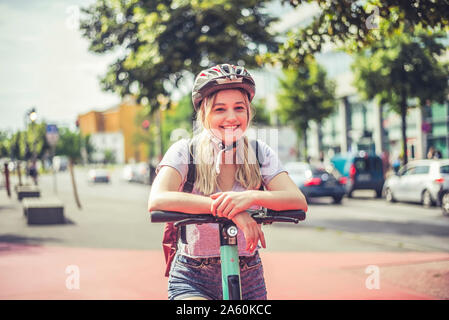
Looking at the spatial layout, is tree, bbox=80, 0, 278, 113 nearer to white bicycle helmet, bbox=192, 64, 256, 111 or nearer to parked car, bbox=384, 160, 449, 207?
parked car, bbox=384, 160, 449, 207

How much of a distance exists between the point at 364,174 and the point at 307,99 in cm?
1346

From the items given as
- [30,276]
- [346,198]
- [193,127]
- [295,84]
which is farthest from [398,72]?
[193,127]

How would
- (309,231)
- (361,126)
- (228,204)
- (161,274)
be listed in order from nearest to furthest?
(228,204)
(161,274)
(309,231)
(361,126)

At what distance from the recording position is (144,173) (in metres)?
40.3

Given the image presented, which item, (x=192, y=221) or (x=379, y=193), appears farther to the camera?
(x=379, y=193)

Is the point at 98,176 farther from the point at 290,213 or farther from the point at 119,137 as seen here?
the point at 119,137

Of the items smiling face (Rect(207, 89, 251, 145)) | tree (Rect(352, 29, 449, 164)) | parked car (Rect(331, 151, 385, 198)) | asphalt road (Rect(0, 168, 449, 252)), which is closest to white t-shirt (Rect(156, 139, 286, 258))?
smiling face (Rect(207, 89, 251, 145))

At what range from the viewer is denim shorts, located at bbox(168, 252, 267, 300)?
7.76 ft

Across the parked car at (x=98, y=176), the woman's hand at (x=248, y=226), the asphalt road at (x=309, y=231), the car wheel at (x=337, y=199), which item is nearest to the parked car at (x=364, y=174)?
the car wheel at (x=337, y=199)

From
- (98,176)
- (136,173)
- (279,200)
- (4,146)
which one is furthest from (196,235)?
(98,176)

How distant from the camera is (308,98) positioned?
35344mm

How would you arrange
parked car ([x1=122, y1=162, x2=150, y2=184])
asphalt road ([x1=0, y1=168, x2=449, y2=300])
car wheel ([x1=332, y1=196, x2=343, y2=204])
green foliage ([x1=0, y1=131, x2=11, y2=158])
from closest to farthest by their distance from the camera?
asphalt road ([x1=0, y1=168, x2=449, y2=300])
green foliage ([x1=0, y1=131, x2=11, y2=158])
car wheel ([x1=332, y1=196, x2=343, y2=204])
parked car ([x1=122, y1=162, x2=150, y2=184])

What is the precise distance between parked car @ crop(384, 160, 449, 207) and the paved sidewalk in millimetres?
8380

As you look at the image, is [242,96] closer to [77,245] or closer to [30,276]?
[30,276]
